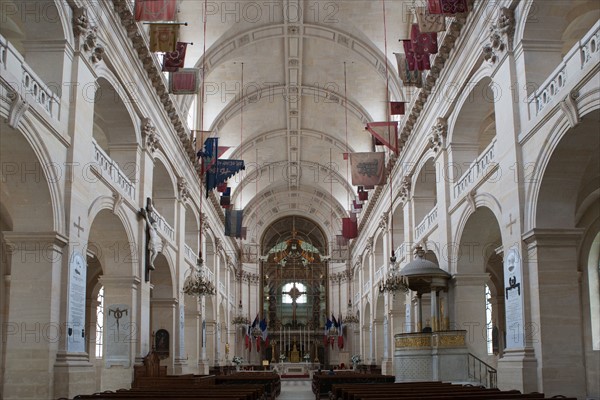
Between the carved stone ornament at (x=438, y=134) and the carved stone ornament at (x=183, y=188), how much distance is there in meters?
10.2

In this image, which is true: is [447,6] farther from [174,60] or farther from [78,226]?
[78,226]

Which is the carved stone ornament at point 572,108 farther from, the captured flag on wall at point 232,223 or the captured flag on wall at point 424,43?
the captured flag on wall at point 232,223

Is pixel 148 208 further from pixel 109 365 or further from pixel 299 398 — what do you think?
pixel 299 398

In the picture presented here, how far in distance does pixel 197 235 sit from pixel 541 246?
21934mm

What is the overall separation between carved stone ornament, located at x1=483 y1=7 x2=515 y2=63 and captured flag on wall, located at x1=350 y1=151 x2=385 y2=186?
399 inches

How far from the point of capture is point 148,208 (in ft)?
73.4

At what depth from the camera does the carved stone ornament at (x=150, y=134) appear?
866 inches

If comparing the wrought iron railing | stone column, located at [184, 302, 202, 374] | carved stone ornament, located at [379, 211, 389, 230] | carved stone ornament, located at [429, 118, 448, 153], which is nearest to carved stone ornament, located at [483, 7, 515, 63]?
carved stone ornament, located at [429, 118, 448, 153]

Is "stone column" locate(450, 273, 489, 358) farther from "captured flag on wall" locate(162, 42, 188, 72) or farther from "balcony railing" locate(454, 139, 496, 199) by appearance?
"captured flag on wall" locate(162, 42, 188, 72)

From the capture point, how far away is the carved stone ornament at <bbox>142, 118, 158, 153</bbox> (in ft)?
72.2

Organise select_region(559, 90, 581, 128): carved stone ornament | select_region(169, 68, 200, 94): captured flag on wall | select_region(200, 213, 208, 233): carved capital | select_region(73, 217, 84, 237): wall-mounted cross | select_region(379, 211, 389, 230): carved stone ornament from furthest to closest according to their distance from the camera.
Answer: select_region(379, 211, 389, 230): carved stone ornament → select_region(200, 213, 208, 233): carved capital → select_region(169, 68, 200, 94): captured flag on wall → select_region(73, 217, 84, 237): wall-mounted cross → select_region(559, 90, 581, 128): carved stone ornament

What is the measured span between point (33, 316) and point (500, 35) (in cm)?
1187

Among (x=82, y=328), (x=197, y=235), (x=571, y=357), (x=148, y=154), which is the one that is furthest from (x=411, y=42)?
(x=197, y=235)

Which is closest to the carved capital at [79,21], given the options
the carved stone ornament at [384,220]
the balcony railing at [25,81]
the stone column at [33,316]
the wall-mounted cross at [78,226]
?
the balcony railing at [25,81]
